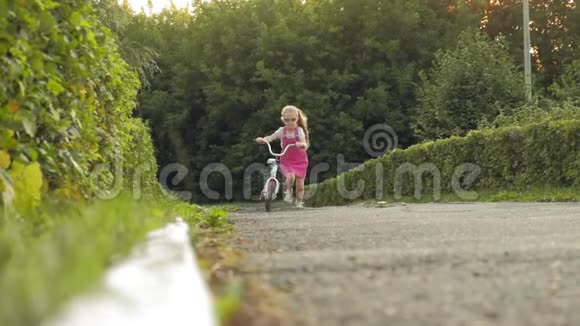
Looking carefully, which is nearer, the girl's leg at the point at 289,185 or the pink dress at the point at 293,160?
the girl's leg at the point at 289,185

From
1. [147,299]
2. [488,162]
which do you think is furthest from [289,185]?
[147,299]

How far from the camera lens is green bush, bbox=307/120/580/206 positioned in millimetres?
12680

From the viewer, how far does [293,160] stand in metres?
12.4

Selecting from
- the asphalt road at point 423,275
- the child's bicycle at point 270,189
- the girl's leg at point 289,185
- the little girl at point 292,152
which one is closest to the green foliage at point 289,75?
the girl's leg at point 289,185

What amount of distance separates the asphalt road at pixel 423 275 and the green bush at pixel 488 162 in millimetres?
8286

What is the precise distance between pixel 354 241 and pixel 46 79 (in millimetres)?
1814

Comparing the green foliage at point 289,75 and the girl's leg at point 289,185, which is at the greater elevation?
the green foliage at point 289,75

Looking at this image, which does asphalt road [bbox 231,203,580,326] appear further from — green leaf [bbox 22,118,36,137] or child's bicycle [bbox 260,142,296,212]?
child's bicycle [bbox 260,142,296,212]

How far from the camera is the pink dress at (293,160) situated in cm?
1230

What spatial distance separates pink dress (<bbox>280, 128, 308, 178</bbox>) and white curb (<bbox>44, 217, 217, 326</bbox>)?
1027cm

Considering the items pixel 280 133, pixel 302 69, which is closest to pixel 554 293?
pixel 280 133

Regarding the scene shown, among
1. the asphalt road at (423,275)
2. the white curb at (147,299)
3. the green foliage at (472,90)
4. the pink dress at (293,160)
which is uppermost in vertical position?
the green foliage at (472,90)

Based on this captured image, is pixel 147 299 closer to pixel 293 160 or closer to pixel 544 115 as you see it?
pixel 293 160

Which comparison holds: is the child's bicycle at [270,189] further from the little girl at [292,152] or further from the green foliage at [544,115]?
the green foliage at [544,115]
